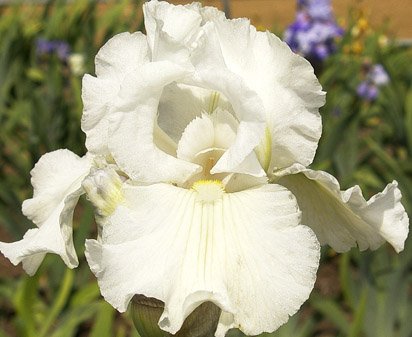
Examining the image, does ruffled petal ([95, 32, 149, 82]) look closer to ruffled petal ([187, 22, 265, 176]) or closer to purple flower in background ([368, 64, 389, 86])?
ruffled petal ([187, 22, 265, 176])

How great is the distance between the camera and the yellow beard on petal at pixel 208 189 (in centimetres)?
75

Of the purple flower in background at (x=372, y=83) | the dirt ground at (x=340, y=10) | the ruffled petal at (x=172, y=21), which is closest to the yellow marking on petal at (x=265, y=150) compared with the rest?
the ruffled petal at (x=172, y=21)

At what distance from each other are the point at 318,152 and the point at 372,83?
39.8 inches

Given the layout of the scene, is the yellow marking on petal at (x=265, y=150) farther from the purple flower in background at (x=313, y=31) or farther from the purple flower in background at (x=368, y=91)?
the purple flower in background at (x=368, y=91)

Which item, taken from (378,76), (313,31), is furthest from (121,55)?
(378,76)

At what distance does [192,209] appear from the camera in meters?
0.73

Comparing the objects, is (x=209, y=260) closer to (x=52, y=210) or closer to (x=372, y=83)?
(x=52, y=210)

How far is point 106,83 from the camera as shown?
829 mm

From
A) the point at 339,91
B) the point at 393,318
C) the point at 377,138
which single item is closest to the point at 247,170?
the point at 393,318

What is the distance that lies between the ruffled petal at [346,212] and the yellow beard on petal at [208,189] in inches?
3.0

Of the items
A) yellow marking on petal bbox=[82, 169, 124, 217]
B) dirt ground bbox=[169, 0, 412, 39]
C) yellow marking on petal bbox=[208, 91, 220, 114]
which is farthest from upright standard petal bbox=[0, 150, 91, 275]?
dirt ground bbox=[169, 0, 412, 39]

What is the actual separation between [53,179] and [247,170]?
9.3 inches

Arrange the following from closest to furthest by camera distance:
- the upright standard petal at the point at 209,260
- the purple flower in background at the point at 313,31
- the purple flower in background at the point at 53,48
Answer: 1. the upright standard petal at the point at 209,260
2. the purple flower in background at the point at 313,31
3. the purple flower in background at the point at 53,48

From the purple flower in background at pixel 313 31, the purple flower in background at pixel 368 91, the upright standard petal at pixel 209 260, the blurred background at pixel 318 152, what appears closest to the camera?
the upright standard petal at pixel 209 260
